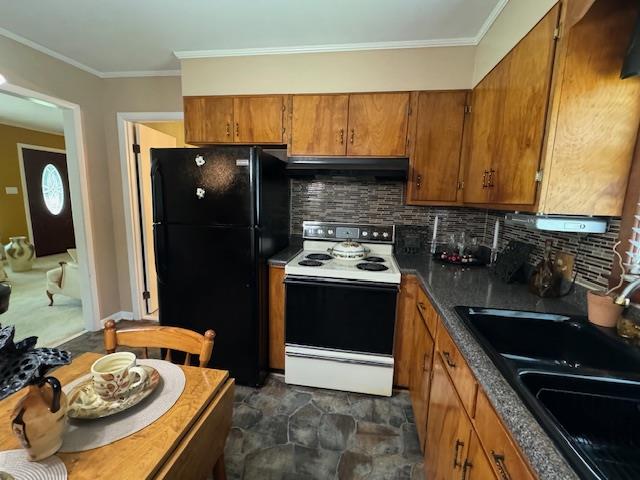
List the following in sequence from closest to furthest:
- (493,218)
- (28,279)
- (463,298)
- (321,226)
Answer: (463,298)
(493,218)
(321,226)
(28,279)

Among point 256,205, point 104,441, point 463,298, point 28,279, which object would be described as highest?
point 256,205

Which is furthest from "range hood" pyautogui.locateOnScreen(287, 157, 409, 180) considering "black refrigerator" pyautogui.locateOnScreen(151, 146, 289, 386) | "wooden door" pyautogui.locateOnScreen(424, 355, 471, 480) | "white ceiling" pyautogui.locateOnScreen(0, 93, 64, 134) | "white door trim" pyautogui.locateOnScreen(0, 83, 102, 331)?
"white ceiling" pyautogui.locateOnScreen(0, 93, 64, 134)

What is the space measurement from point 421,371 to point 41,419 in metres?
1.59

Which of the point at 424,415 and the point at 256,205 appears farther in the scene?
the point at 256,205

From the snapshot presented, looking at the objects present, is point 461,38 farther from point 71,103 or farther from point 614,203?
point 71,103

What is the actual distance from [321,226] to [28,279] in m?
5.08

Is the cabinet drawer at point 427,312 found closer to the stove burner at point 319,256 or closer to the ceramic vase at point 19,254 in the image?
the stove burner at point 319,256

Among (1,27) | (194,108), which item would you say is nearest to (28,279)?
(1,27)

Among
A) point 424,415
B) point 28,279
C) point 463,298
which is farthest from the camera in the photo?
point 28,279

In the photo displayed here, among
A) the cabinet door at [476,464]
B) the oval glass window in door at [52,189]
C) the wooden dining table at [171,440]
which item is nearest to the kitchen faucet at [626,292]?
the cabinet door at [476,464]

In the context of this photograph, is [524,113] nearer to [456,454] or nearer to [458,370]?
[458,370]

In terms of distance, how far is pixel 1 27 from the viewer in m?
2.01

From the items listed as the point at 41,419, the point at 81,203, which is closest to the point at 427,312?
the point at 41,419

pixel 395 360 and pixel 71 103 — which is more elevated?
pixel 71 103
